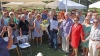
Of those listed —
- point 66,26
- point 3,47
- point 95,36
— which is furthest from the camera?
point 66,26

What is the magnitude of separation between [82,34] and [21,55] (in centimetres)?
279

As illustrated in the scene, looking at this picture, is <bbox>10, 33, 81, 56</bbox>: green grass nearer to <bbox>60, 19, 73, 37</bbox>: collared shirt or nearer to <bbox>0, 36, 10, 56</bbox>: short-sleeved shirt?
<bbox>60, 19, 73, 37</bbox>: collared shirt

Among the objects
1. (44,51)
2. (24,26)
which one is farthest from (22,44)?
(44,51)

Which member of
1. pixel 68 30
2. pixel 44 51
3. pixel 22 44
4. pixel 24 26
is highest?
Result: pixel 24 26

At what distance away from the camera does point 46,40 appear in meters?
9.38

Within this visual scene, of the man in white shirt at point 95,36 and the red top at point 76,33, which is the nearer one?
the man in white shirt at point 95,36

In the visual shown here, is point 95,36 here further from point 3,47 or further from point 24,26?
point 24,26

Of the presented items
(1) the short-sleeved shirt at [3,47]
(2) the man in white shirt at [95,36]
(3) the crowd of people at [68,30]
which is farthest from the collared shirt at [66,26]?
(1) the short-sleeved shirt at [3,47]

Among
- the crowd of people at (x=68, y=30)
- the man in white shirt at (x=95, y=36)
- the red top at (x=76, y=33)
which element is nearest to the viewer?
the man in white shirt at (x=95, y=36)

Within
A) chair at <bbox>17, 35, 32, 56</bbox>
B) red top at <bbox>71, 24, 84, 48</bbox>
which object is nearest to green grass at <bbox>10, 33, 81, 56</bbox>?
chair at <bbox>17, 35, 32, 56</bbox>

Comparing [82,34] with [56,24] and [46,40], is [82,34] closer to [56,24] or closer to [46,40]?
[56,24]

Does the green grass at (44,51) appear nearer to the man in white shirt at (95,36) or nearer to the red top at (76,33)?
the red top at (76,33)

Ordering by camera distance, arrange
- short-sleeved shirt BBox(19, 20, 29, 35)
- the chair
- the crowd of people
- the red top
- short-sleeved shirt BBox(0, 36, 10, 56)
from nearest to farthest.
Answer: short-sleeved shirt BBox(0, 36, 10, 56)
the crowd of people
the red top
the chair
short-sleeved shirt BBox(19, 20, 29, 35)

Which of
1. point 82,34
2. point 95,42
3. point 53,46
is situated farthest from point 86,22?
point 53,46
